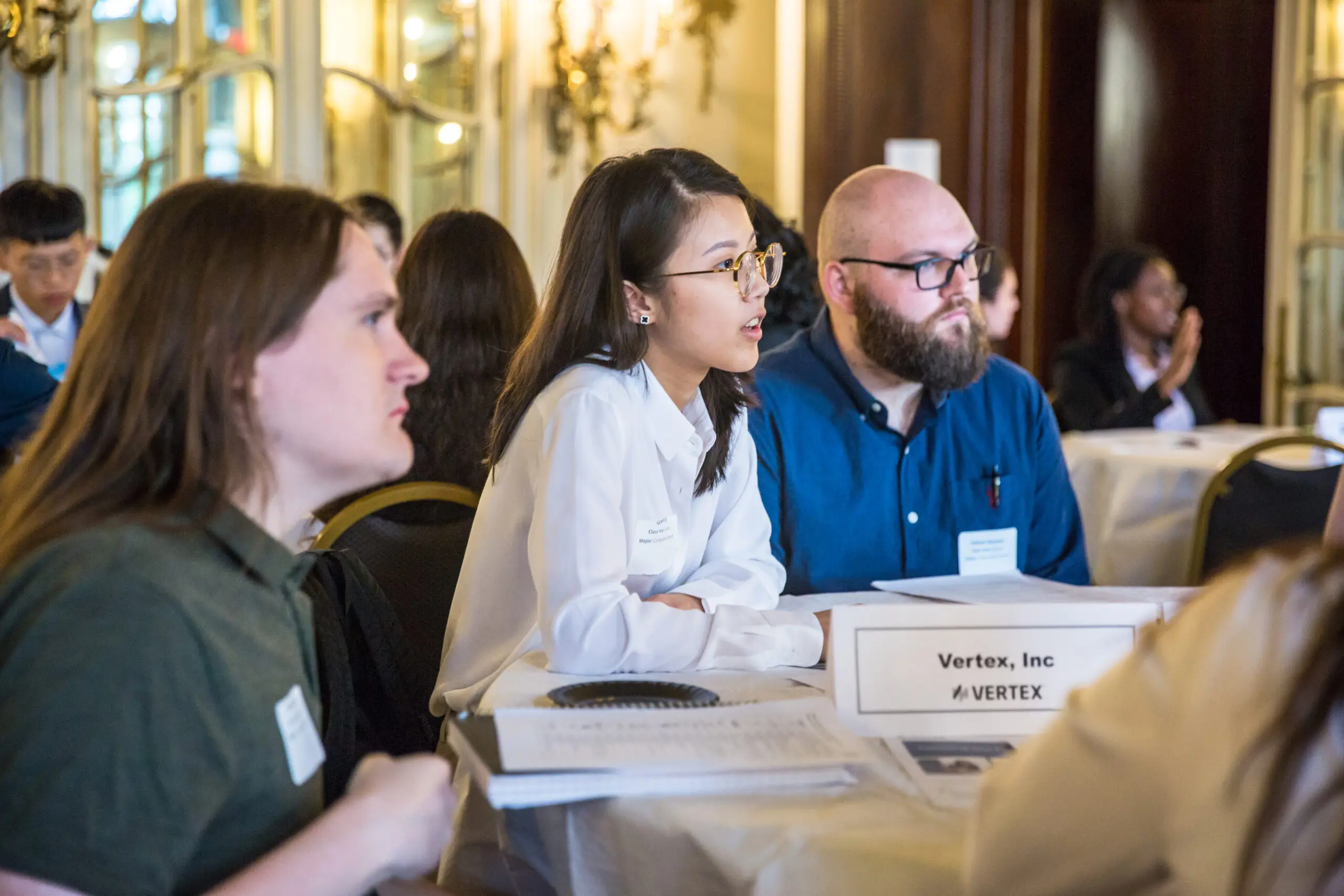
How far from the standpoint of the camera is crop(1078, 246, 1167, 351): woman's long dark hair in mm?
5348

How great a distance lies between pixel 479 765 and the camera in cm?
108

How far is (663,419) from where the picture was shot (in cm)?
186

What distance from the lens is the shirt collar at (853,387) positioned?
2490mm

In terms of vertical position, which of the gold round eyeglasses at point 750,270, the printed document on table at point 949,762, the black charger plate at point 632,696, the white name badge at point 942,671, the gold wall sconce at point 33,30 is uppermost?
the gold wall sconce at point 33,30

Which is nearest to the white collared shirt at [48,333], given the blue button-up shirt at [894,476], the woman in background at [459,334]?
the woman in background at [459,334]

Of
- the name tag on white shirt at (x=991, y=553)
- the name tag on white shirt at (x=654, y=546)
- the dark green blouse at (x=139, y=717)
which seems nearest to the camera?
the dark green blouse at (x=139, y=717)

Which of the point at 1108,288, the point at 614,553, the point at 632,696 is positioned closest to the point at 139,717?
the point at 632,696

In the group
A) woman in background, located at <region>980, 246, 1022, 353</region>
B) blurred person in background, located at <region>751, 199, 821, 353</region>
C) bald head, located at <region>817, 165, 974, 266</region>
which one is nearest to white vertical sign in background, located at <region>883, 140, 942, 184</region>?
woman in background, located at <region>980, 246, 1022, 353</region>

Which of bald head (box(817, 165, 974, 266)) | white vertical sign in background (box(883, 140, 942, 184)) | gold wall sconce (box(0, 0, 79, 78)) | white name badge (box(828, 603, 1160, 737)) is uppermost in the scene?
gold wall sconce (box(0, 0, 79, 78))

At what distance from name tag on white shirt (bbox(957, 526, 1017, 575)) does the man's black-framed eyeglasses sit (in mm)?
511

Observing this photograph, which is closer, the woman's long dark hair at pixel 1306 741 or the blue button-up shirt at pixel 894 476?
the woman's long dark hair at pixel 1306 741

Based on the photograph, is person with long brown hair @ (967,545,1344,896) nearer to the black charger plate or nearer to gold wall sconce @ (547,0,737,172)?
the black charger plate

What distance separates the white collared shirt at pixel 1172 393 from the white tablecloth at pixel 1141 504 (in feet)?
2.67

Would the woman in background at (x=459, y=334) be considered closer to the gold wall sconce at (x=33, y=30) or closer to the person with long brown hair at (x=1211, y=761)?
the person with long brown hair at (x=1211, y=761)
